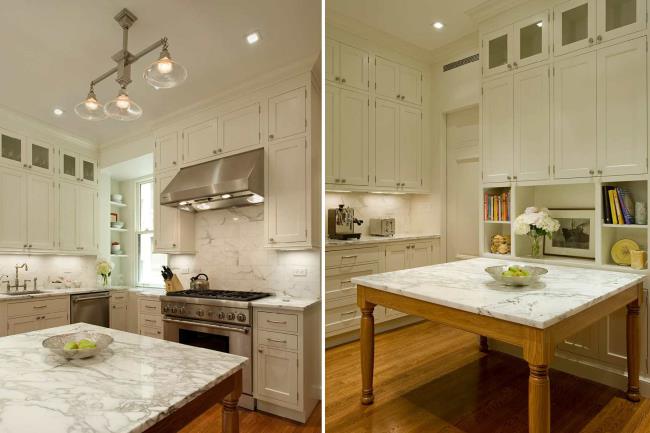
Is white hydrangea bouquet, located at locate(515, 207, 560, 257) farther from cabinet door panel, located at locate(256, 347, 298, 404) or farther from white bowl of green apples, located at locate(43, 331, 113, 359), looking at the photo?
white bowl of green apples, located at locate(43, 331, 113, 359)

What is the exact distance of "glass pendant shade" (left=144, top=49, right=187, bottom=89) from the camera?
20.5 inches

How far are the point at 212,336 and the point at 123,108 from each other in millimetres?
388

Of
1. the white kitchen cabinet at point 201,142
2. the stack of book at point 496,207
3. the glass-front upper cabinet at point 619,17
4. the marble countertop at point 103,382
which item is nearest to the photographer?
the marble countertop at point 103,382

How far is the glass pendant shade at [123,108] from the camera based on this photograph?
1.70 feet

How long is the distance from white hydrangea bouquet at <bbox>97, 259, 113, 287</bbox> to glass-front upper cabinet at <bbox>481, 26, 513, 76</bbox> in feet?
3.59

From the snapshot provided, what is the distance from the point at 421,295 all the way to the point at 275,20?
0.89m

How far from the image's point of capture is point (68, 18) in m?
0.48

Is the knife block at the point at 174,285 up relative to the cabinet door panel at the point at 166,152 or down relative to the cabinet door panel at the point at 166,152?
down

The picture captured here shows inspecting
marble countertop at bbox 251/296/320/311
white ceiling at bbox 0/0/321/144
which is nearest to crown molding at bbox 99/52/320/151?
white ceiling at bbox 0/0/321/144

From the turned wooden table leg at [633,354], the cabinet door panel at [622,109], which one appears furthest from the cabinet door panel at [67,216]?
the turned wooden table leg at [633,354]

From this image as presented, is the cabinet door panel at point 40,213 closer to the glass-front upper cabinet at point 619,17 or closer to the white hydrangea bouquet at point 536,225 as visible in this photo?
the white hydrangea bouquet at point 536,225

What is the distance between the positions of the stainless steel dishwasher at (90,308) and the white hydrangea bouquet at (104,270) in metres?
0.02

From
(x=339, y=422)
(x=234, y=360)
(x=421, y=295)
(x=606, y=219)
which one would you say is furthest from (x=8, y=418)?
(x=606, y=219)

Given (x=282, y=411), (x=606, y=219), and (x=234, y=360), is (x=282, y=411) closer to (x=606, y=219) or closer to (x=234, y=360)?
(x=234, y=360)
